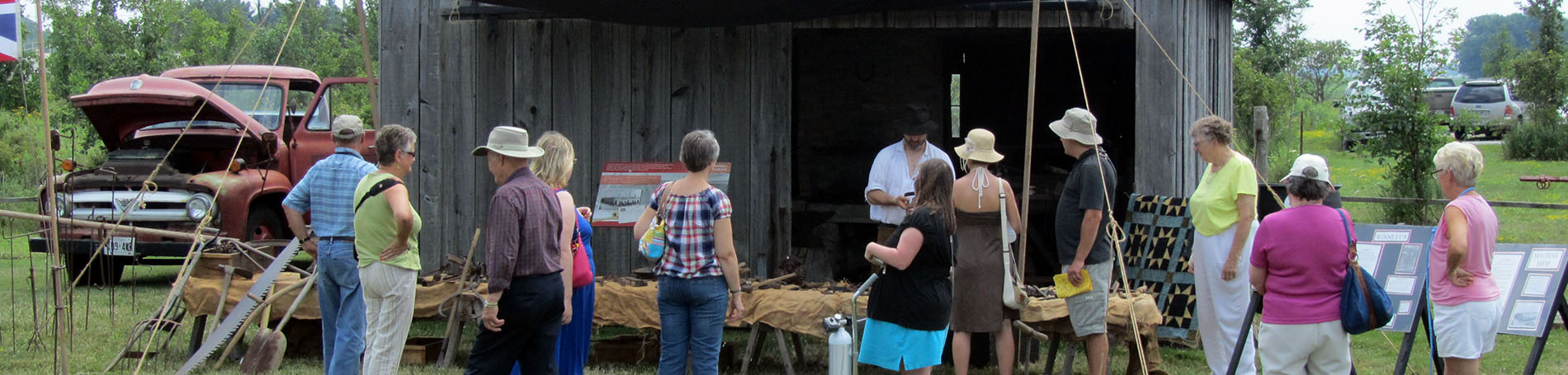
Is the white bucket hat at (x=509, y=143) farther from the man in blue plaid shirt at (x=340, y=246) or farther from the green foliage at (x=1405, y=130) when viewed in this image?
the green foliage at (x=1405, y=130)

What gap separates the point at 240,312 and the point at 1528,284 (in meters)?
5.96

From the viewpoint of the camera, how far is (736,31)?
7242mm

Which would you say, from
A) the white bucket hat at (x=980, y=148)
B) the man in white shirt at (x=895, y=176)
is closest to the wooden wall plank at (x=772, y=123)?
the man in white shirt at (x=895, y=176)

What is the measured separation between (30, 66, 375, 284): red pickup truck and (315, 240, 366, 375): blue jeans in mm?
4053

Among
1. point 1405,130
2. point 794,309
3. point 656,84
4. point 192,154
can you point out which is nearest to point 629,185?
point 656,84

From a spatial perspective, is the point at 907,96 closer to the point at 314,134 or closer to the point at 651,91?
the point at 651,91

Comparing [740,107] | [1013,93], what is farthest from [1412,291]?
[1013,93]

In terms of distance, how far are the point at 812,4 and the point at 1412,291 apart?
3.15 meters

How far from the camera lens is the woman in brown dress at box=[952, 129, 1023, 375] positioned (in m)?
5.12

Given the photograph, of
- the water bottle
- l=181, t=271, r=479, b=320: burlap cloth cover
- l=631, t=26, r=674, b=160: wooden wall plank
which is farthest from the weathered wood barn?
the water bottle

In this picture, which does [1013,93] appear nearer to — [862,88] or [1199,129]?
[862,88]

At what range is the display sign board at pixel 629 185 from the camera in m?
7.10

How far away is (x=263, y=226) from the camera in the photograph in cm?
972

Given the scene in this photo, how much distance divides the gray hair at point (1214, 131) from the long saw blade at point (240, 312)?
421 centimetres
